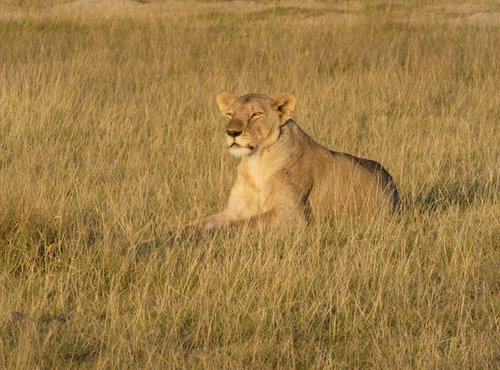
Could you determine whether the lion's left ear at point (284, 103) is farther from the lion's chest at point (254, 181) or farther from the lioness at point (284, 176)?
the lion's chest at point (254, 181)

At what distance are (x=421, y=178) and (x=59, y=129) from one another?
103 inches

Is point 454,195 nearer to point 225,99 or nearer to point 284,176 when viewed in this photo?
point 284,176

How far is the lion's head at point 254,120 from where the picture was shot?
5160 mm

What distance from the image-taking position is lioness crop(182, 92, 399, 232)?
17.1 feet

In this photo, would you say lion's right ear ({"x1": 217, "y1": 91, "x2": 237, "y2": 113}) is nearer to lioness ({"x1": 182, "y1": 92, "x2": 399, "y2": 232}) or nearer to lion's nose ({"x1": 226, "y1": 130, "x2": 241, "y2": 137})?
lioness ({"x1": 182, "y1": 92, "x2": 399, "y2": 232})

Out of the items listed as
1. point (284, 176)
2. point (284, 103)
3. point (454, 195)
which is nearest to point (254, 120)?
point (284, 103)

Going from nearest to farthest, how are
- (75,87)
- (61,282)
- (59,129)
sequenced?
(61,282)
(59,129)
(75,87)

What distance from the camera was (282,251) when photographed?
4.59 metres

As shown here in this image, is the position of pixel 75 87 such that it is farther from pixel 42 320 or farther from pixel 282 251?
pixel 42 320

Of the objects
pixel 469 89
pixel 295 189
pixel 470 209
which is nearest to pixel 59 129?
pixel 295 189

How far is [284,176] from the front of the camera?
17.6ft

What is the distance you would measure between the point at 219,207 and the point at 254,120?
0.75 meters

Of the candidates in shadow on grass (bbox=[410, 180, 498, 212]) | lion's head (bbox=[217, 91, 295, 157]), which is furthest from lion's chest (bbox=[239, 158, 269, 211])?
shadow on grass (bbox=[410, 180, 498, 212])

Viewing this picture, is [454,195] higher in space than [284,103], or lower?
lower
